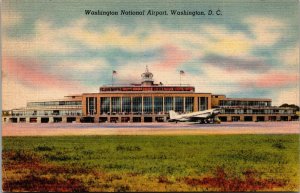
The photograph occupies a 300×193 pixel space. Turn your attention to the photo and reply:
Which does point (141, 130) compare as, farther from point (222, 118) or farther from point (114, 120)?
point (222, 118)

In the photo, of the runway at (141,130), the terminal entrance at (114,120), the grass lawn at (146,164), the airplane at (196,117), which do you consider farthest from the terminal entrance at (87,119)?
the grass lawn at (146,164)

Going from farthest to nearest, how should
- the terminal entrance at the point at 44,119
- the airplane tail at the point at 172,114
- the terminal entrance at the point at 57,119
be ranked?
the terminal entrance at the point at 57,119 → the airplane tail at the point at 172,114 → the terminal entrance at the point at 44,119

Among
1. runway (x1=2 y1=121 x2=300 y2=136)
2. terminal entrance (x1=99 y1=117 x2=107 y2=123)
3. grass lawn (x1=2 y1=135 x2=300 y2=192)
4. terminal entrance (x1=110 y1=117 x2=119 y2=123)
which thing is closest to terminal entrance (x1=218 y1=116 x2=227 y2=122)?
runway (x1=2 y1=121 x2=300 y2=136)

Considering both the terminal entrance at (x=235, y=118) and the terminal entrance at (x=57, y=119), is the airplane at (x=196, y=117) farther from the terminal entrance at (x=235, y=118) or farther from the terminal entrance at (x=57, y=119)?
the terminal entrance at (x=57, y=119)

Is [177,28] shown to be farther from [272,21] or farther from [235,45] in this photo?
[272,21]

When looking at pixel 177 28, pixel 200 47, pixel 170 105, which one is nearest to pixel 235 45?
pixel 200 47

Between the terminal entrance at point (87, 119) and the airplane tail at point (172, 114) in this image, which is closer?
the terminal entrance at point (87, 119)
